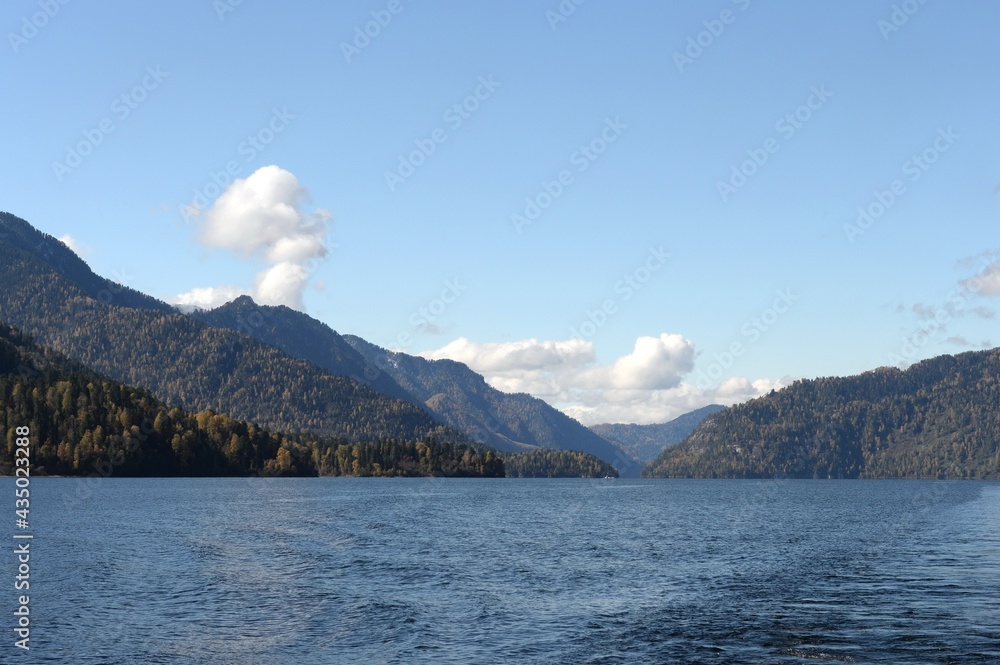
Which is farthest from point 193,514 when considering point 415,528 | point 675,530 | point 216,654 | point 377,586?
point 216,654

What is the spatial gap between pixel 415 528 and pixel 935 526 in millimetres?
89850

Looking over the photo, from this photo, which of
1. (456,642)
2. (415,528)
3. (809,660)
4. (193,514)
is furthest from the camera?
(193,514)

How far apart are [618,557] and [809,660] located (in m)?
50.2

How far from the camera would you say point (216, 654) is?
168ft

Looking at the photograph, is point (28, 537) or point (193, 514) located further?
point (193, 514)

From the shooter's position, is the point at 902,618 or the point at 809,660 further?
the point at 902,618

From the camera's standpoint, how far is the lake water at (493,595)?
174 feet

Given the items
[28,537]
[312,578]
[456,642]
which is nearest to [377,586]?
[312,578]

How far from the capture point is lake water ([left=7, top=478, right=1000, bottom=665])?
174 feet

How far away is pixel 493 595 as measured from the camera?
7162 centimetres

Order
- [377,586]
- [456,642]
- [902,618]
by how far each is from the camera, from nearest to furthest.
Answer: [456,642] → [902,618] → [377,586]

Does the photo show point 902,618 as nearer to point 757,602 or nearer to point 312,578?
point 757,602

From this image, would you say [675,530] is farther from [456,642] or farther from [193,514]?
[456,642]

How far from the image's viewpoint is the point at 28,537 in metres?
108
